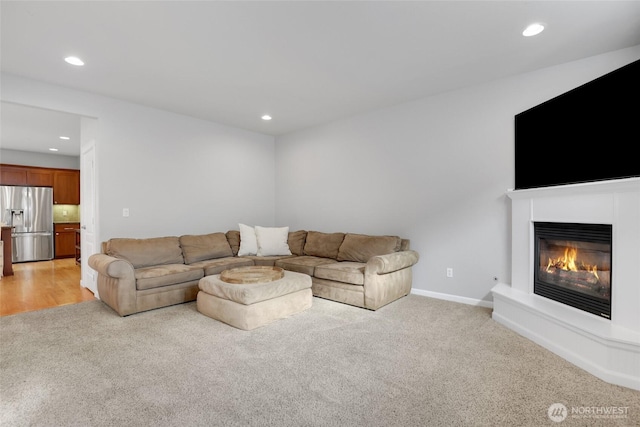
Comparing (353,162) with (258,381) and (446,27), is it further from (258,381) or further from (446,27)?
Answer: (258,381)

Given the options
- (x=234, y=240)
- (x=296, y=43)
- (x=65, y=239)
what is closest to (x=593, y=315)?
(x=296, y=43)

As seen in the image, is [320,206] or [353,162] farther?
[320,206]

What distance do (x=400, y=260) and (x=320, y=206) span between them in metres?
1.94

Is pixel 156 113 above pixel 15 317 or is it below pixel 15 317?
above

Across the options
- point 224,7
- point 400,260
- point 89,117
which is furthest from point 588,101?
point 89,117

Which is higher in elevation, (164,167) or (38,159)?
(38,159)

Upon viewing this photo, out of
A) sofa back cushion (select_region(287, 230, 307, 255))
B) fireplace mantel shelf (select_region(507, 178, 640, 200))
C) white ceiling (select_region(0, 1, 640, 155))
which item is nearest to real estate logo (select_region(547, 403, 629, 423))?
fireplace mantel shelf (select_region(507, 178, 640, 200))

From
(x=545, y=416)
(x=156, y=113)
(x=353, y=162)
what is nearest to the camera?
(x=545, y=416)

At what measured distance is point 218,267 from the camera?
13.2 ft

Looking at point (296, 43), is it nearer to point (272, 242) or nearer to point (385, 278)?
point (385, 278)

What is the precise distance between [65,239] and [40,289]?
12.4 ft

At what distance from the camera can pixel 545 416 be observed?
169 centimetres

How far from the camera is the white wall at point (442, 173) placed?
3.39 metres

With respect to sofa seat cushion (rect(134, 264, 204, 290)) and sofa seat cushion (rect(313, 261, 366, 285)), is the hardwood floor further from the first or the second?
sofa seat cushion (rect(313, 261, 366, 285))
